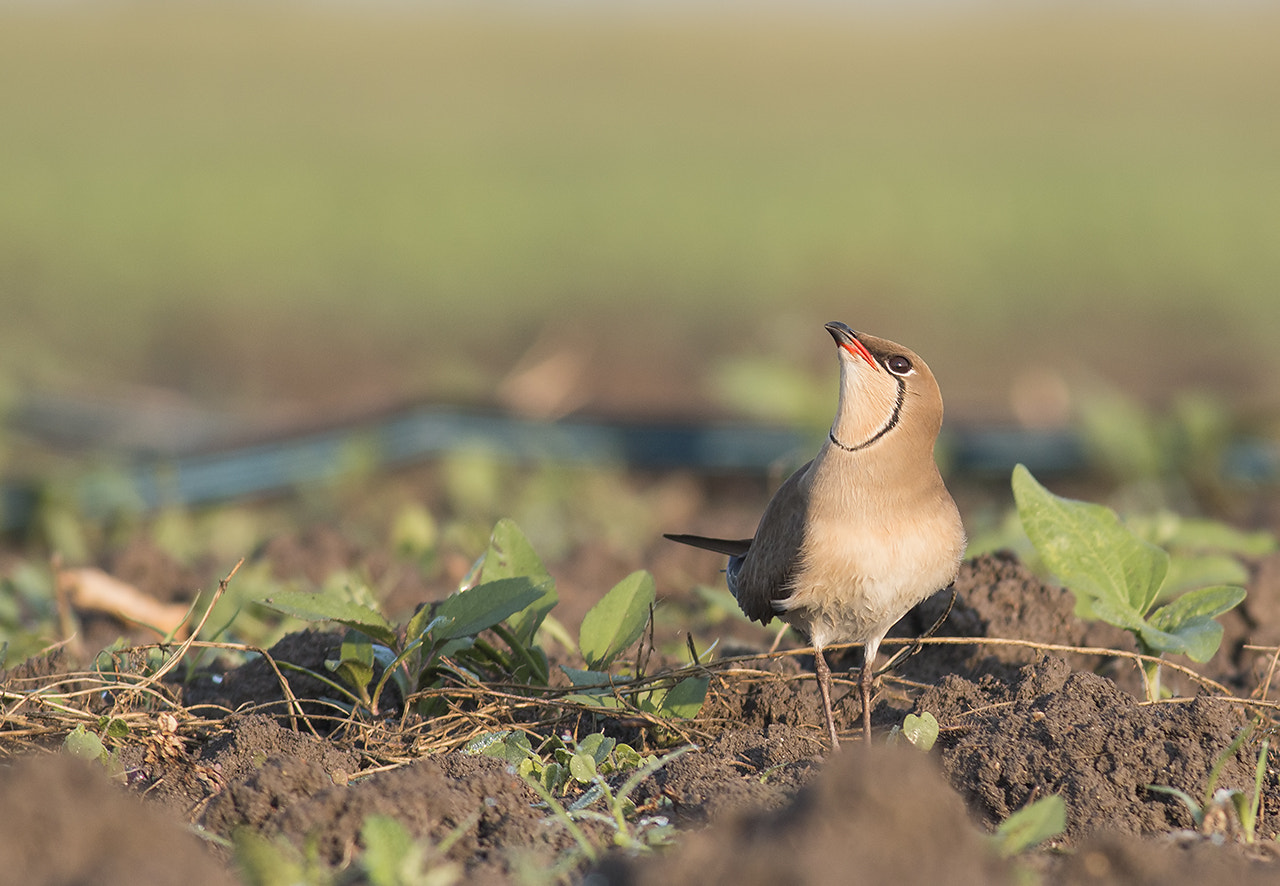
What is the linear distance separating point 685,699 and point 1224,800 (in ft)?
3.22

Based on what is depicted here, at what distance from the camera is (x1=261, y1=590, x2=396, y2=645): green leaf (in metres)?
2.73

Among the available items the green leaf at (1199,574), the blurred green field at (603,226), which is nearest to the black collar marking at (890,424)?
the green leaf at (1199,574)

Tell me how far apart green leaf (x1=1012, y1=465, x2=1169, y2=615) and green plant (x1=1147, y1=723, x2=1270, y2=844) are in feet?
1.88

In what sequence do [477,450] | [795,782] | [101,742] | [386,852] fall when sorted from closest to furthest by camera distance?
[386,852], [795,782], [101,742], [477,450]

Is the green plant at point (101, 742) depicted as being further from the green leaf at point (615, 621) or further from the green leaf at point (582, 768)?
the green leaf at point (615, 621)

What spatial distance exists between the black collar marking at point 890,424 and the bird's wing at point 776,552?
0.31 ft

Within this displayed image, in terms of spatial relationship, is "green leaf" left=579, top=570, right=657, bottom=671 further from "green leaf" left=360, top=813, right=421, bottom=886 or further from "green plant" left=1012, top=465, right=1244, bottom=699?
"green leaf" left=360, top=813, right=421, bottom=886

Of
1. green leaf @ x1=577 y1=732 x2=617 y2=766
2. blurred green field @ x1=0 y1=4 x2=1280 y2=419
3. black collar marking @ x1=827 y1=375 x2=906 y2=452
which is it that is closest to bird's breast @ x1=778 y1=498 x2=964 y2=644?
black collar marking @ x1=827 y1=375 x2=906 y2=452

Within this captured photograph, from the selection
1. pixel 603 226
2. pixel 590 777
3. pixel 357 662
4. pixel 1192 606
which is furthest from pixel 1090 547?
pixel 603 226

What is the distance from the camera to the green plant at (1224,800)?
227 centimetres

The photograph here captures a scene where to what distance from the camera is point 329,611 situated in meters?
2.74

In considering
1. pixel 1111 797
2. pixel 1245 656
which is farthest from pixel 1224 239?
pixel 1111 797

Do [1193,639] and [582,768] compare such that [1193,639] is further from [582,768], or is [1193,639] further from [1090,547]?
[582,768]

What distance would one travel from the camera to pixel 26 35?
46.2m
